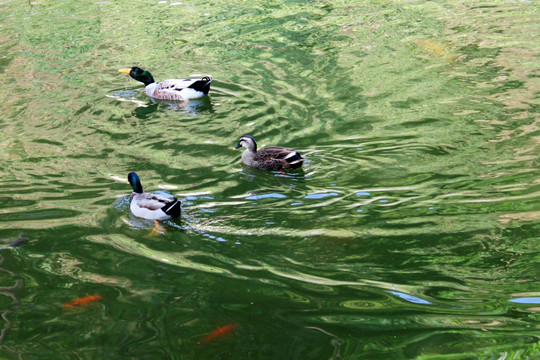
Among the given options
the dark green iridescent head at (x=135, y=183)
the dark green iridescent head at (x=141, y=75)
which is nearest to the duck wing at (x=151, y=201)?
the dark green iridescent head at (x=135, y=183)

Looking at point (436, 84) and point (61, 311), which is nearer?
point (61, 311)

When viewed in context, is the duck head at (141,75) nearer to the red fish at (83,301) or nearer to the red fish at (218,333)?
the red fish at (83,301)

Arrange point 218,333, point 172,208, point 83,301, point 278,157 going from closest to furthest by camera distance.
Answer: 1. point 218,333
2. point 83,301
3. point 172,208
4. point 278,157

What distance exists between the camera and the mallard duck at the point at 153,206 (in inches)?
303

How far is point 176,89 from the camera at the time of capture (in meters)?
12.4

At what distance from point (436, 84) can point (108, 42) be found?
8111 millimetres

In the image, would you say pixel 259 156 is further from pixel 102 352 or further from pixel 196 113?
pixel 102 352

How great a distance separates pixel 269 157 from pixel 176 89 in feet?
12.9

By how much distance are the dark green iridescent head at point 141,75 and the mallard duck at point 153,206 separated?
5097 millimetres

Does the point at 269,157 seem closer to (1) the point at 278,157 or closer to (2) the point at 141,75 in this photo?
(1) the point at 278,157

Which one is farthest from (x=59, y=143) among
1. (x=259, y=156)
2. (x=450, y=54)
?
(x=450, y=54)

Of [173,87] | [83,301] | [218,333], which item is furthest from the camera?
[173,87]

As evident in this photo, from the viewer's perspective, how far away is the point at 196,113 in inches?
457

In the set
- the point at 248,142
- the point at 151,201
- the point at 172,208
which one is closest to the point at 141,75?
the point at 248,142
